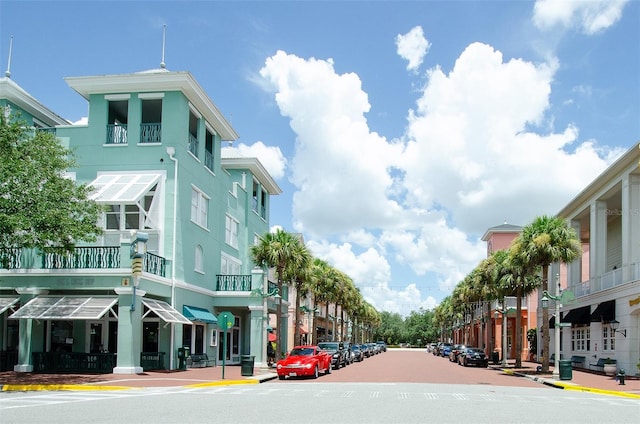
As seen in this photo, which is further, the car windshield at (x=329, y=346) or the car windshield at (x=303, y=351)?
the car windshield at (x=329, y=346)

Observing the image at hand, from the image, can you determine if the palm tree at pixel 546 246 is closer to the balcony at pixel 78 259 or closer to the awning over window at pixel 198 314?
the awning over window at pixel 198 314

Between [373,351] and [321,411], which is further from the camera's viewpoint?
[373,351]

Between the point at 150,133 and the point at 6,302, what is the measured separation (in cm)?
1047

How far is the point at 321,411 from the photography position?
1599 centimetres

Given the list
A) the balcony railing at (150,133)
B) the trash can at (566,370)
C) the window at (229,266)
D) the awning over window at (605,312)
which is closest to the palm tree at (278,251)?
the window at (229,266)

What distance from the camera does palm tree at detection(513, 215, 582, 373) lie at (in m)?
34.4

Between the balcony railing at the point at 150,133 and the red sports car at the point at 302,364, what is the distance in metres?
12.6

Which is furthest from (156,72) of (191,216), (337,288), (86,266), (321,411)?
(337,288)

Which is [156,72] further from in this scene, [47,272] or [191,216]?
[47,272]

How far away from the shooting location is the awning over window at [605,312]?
1410 inches

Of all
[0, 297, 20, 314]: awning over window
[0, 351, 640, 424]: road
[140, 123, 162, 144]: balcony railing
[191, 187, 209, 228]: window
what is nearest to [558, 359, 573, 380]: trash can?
[0, 351, 640, 424]: road

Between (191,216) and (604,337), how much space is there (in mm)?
24195

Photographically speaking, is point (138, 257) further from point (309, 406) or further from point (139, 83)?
point (309, 406)

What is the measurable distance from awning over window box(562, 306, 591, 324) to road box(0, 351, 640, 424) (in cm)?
1809
